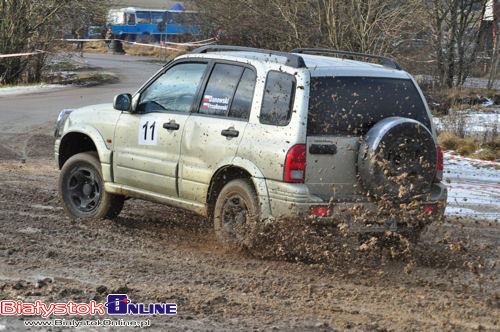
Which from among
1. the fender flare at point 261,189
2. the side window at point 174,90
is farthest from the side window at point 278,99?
the side window at point 174,90

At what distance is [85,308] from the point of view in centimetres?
509

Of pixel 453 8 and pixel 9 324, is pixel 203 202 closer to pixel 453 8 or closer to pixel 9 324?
pixel 9 324

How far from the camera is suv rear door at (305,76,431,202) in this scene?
6.29 meters

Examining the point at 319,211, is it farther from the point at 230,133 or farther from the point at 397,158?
the point at 230,133

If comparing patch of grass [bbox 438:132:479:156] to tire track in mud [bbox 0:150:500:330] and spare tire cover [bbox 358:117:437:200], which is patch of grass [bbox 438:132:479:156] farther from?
spare tire cover [bbox 358:117:437:200]

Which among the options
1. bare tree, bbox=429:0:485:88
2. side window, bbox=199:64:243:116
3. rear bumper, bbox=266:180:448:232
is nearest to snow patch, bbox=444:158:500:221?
rear bumper, bbox=266:180:448:232

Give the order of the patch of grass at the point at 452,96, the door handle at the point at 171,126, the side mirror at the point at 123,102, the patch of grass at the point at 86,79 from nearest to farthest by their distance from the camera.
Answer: the door handle at the point at 171,126
the side mirror at the point at 123,102
the patch of grass at the point at 452,96
the patch of grass at the point at 86,79

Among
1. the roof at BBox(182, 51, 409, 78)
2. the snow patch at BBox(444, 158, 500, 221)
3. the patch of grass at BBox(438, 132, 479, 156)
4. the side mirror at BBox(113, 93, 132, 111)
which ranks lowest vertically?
the snow patch at BBox(444, 158, 500, 221)

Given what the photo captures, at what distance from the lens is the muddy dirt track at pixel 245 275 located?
5094mm

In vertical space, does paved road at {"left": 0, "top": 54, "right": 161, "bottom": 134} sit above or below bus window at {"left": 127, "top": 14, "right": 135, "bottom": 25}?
below

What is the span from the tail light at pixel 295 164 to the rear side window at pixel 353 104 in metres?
0.18

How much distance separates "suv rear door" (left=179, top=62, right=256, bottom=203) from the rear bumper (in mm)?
684

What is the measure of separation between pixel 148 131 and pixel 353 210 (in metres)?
2.33

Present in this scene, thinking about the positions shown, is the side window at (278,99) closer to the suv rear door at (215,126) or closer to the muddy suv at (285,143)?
the muddy suv at (285,143)
